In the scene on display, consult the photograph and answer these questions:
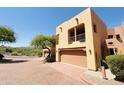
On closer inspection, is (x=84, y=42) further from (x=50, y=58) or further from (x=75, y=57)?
(x=50, y=58)

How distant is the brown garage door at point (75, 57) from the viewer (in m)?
14.4

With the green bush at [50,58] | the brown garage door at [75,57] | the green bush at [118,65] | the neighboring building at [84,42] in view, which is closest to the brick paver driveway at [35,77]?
the green bush at [118,65]

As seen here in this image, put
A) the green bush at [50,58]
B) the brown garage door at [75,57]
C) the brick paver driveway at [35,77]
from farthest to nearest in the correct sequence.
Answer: the green bush at [50,58], the brown garage door at [75,57], the brick paver driveway at [35,77]

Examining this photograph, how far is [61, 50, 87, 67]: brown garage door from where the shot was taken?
1437cm

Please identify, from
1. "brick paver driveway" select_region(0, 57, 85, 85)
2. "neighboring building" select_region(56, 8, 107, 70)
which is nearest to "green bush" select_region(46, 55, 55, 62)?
"neighboring building" select_region(56, 8, 107, 70)

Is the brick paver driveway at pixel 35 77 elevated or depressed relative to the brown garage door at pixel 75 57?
depressed

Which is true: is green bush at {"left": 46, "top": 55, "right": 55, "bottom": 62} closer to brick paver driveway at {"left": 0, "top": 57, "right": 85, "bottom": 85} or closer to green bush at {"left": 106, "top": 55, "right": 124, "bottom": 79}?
brick paver driveway at {"left": 0, "top": 57, "right": 85, "bottom": 85}

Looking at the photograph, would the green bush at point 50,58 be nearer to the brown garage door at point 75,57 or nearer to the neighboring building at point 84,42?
the neighboring building at point 84,42

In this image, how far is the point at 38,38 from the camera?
22.4 m

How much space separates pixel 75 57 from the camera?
52.7 feet

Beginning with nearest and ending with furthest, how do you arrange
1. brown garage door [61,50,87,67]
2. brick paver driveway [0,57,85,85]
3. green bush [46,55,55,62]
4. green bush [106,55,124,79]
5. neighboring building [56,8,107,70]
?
1. green bush [106,55,124,79]
2. brick paver driveway [0,57,85,85]
3. neighboring building [56,8,107,70]
4. brown garage door [61,50,87,67]
5. green bush [46,55,55,62]
